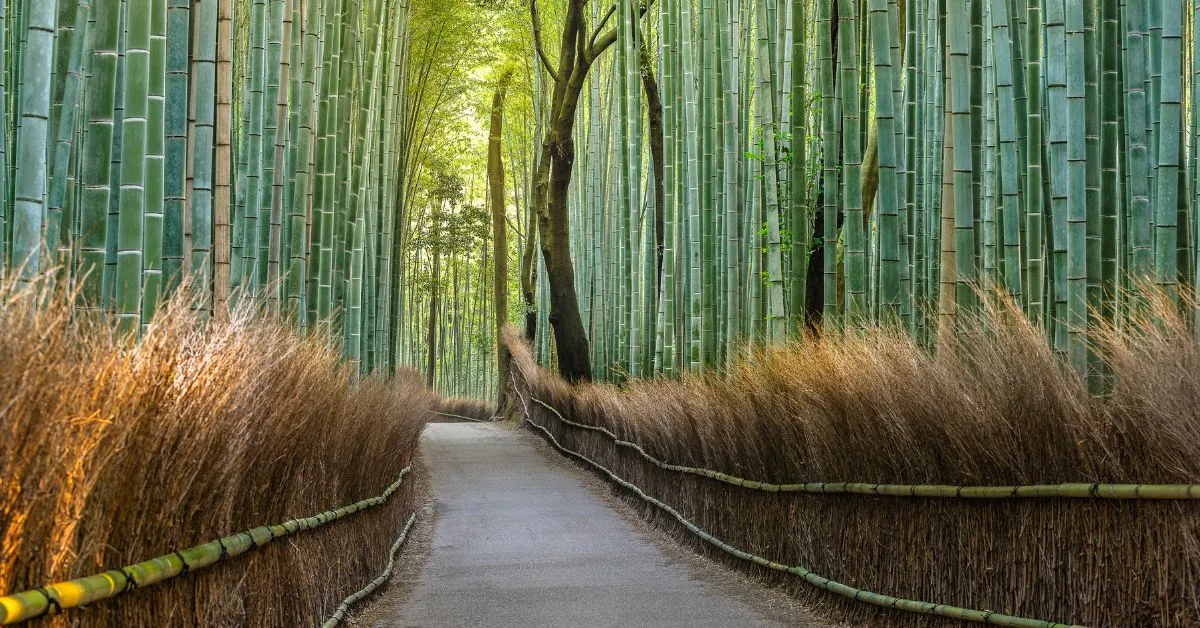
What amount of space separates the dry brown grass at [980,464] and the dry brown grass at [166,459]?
171 centimetres

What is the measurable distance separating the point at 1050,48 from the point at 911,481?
56.8 inches

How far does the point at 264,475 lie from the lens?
3.04m

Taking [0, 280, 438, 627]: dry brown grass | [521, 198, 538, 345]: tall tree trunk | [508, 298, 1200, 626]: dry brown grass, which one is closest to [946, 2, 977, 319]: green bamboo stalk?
[508, 298, 1200, 626]: dry brown grass

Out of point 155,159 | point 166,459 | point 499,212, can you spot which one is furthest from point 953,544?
point 499,212

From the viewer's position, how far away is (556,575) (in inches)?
203

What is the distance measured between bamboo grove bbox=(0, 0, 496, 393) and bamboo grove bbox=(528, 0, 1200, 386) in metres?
2.11

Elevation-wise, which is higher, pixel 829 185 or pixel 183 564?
pixel 829 185

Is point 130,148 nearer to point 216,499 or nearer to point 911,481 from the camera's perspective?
point 216,499

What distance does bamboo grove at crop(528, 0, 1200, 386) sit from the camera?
12.5ft

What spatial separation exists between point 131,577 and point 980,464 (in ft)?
7.42

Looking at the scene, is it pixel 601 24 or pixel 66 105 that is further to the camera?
pixel 601 24

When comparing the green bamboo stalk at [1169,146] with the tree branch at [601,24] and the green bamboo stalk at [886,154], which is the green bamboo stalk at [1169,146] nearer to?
the green bamboo stalk at [886,154]

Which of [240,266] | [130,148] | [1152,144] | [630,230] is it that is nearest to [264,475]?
[130,148]

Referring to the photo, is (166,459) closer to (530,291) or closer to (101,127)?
(101,127)
